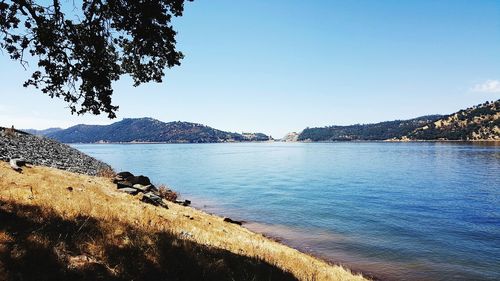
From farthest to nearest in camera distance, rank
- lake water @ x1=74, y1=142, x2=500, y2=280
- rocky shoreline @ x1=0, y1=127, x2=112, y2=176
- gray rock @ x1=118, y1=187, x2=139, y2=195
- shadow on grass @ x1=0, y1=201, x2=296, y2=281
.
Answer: rocky shoreline @ x1=0, y1=127, x2=112, y2=176
gray rock @ x1=118, y1=187, x2=139, y2=195
lake water @ x1=74, y1=142, x2=500, y2=280
shadow on grass @ x1=0, y1=201, x2=296, y2=281

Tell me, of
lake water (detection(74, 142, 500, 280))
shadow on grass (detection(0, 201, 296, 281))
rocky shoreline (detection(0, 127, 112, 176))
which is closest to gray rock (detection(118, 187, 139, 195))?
rocky shoreline (detection(0, 127, 112, 176))

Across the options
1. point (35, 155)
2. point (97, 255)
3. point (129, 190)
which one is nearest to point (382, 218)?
point (129, 190)

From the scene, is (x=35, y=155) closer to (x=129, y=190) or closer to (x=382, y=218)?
(x=129, y=190)

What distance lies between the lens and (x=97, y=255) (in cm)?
820

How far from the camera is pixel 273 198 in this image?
1853 inches

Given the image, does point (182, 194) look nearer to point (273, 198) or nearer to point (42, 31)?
point (273, 198)

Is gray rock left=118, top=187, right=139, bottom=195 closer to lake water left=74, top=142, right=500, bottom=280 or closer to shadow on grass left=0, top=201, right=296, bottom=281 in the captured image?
lake water left=74, top=142, right=500, bottom=280

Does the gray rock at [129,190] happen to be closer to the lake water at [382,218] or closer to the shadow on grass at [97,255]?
the lake water at [382,218]

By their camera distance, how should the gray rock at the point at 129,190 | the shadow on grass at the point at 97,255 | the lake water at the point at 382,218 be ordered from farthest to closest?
the gray rock at the point at 129,190
the lake water at the point at 382,218
the shadow on grass at the point at 97,255

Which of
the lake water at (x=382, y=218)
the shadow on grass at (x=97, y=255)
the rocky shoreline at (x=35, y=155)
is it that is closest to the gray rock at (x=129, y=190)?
the rocky shoreline at (x=35, y=155)

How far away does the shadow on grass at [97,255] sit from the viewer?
7.00 metres

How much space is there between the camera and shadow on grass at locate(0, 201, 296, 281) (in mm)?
7004

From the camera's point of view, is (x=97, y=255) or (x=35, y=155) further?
(x=35, y=155)

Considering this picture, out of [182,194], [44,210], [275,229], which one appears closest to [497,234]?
[275,229]
